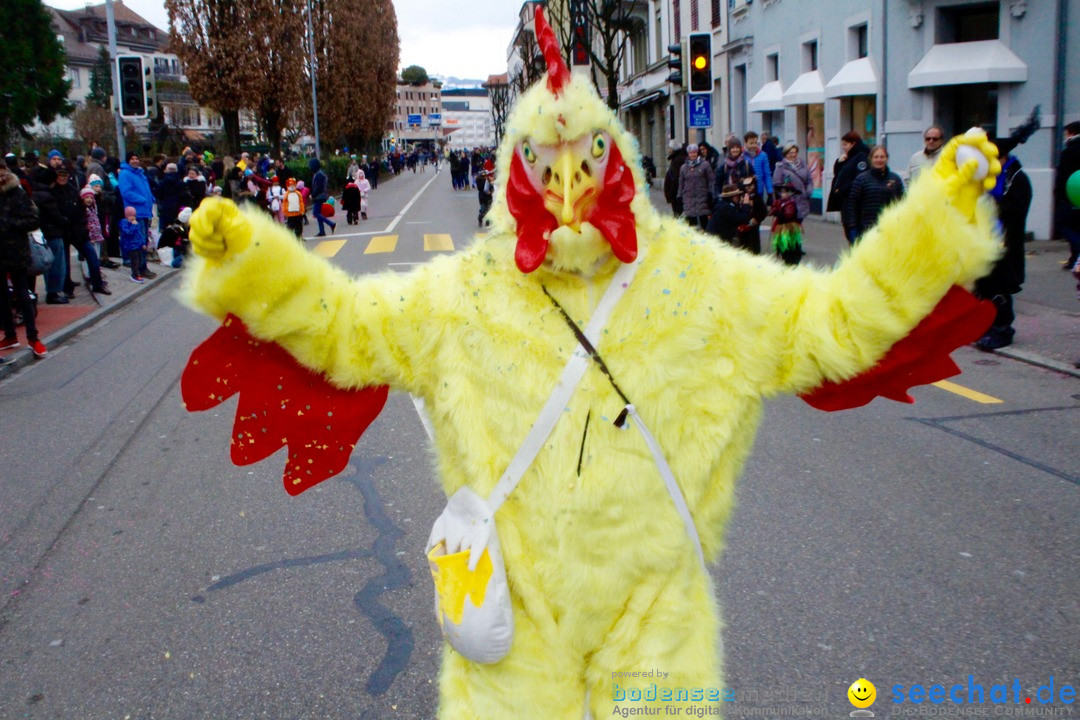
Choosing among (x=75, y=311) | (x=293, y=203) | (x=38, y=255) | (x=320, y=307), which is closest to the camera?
(x=320, y=307)

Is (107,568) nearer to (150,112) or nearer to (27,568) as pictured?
(27,568)

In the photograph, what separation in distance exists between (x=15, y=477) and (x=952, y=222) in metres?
6.19

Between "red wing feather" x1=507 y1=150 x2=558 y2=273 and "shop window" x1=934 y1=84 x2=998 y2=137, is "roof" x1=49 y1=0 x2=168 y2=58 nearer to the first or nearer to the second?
"shop window" x1=934 y1=84 x2=998 y2=137

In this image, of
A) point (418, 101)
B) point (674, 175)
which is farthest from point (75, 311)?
point (418, 101)

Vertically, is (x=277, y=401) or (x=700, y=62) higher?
(x=700, y=62)

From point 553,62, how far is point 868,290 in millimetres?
869

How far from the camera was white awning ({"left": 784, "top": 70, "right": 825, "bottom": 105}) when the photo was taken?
2040 centimetres

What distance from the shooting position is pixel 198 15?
116 ft

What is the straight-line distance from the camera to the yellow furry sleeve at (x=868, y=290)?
6.99 feet

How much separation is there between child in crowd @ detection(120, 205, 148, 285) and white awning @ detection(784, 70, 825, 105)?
43.4ft

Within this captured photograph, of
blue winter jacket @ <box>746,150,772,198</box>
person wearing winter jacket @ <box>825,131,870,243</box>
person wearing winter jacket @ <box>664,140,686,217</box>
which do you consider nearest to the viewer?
person wearing winter jacket @ <box>825,131,870,243</box>

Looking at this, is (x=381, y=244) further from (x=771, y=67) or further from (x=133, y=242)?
(x=771, y=67)

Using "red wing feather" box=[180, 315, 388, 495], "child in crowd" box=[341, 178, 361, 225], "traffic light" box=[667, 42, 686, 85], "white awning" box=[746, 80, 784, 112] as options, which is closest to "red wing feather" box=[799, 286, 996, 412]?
"red wing feather" box=[180, 315, 388, 495]

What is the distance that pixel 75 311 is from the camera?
43.5 ft
